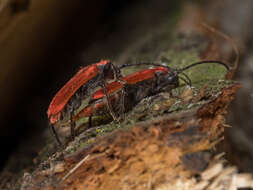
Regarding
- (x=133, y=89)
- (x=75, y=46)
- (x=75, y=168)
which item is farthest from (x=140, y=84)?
(x=75, y=46)

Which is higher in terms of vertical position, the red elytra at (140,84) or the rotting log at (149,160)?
the red elytra at (140,84)

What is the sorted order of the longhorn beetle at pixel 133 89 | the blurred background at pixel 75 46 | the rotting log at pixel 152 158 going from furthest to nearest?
the blurred background at pixel 75 46 < the longhorn beetle at pixel 133 89 < the rotting log at pixel 152 158

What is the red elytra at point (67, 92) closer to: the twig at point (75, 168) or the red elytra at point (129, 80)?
the red elytra at point (129, 80)

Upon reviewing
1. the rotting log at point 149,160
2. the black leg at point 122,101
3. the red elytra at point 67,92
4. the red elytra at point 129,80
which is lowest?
the rotting log at point 149,160

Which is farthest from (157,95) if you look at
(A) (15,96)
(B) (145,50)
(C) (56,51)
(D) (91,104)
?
(C) (56,51)

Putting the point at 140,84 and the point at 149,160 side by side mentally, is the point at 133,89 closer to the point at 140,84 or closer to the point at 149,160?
the point at 140,84

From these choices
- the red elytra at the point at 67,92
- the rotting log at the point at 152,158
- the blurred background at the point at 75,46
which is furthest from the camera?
the blurred background at the point at 75,46

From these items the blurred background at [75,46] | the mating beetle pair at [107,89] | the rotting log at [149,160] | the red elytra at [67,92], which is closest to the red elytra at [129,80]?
the mating beetle pair at [107,89]

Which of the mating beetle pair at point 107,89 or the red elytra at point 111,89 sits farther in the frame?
the red elytra at point 111,89
